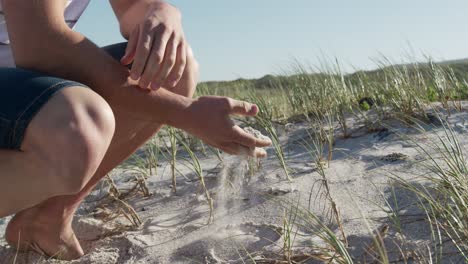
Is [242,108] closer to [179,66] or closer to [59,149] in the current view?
[179,66]

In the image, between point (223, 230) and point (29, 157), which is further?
point (223, 230)

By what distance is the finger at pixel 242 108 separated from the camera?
1515 mm

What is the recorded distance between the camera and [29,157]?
4.42 feet

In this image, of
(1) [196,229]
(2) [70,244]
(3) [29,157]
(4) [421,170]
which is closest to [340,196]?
(4) [421,170]

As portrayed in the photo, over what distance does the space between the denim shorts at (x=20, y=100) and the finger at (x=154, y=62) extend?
174mm

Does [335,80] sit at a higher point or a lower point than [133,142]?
lower

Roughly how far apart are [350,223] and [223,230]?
1.26 ft

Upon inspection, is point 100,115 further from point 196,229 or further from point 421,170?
point 421,170

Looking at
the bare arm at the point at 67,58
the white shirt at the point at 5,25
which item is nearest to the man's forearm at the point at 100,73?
the bare arm at the point at 67,58

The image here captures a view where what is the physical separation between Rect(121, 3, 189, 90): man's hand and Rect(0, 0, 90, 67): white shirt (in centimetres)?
52

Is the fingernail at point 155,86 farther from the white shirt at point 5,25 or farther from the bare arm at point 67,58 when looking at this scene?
the white shirt at point 5,25

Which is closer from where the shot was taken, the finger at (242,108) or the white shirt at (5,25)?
the finger at (242,108)

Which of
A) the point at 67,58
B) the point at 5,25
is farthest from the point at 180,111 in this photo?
the point at 5,25

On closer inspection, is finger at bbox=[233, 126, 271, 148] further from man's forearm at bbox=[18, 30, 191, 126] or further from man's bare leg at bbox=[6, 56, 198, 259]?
man's bare leg at bbox=[6, 56, 198, 259]
